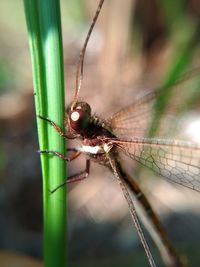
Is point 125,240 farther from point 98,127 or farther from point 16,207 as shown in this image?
point 98,127

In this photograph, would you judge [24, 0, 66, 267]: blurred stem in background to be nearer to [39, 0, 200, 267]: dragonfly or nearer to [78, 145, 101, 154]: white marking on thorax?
[39, 0, 200, 267]: dragonfly

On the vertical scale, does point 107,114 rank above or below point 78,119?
above

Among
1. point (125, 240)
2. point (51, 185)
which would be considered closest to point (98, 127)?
point (51, 185)

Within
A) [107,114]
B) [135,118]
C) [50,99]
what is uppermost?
[107,114]

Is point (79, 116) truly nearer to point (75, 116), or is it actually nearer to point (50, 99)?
point (75, 116)

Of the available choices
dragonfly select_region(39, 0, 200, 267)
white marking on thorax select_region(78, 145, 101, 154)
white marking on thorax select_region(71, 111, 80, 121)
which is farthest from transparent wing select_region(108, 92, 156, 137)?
white marking on thorax select_region(71, 111, 80, 121)

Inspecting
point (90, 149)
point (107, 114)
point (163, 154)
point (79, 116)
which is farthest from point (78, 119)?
point (107, 114)
